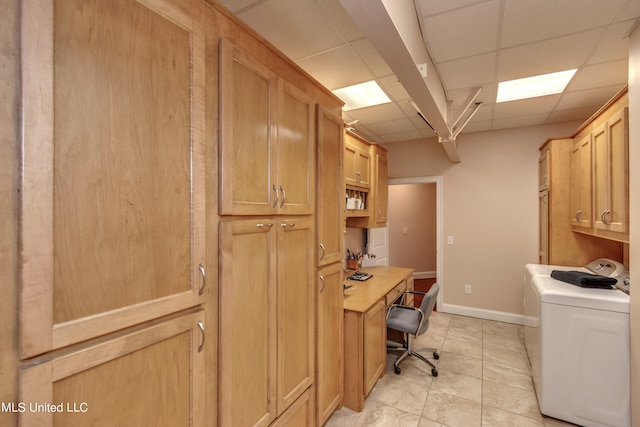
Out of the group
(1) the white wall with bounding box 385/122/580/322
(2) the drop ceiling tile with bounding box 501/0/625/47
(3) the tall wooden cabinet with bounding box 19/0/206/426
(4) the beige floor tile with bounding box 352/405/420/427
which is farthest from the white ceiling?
(4) the beige floor tile with bounding box 352/405/420/427

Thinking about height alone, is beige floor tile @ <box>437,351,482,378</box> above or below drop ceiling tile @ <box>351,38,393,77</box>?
below

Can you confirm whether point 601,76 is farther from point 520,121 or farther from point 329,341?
point 329,341

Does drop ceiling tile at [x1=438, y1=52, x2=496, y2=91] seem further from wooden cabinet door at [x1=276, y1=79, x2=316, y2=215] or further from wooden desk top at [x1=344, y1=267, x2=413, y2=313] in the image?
wooden desk top at [x1=344, y1=267, x2=413, y2=313]

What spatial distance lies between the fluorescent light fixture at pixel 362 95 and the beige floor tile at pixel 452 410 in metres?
2.74

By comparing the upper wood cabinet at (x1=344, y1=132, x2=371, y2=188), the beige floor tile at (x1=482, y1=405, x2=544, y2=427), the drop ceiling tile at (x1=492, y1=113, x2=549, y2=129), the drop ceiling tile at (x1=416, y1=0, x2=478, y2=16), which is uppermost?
the drop ceiling tile at (x1=416, y1=0, x2=478, y2=16)

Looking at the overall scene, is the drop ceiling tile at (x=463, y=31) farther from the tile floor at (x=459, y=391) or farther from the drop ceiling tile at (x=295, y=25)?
the tile floor at (x=459, y=391)

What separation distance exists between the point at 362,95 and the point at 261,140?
193 centimetres

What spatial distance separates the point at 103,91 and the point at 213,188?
447 millimetres

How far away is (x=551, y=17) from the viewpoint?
1728 millimetres

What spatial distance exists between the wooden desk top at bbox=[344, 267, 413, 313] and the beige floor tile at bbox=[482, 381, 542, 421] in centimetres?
114

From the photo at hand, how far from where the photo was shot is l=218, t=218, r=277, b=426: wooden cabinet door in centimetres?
117

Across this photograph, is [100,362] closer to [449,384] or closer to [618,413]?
[449,384]


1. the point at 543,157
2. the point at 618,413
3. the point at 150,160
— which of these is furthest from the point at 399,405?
the point at 543,157

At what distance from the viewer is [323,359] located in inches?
74.3
